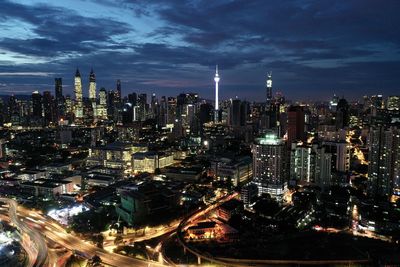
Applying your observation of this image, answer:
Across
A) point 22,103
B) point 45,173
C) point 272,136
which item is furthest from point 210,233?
point 22,103

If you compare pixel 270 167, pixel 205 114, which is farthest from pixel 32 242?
pixel 205 114

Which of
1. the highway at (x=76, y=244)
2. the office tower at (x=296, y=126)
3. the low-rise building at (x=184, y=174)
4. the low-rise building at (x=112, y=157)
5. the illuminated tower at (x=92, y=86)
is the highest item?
the illuminated tower at (x=92, y=86)

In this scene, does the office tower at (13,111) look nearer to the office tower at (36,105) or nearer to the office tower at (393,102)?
the office tower at (36,105)

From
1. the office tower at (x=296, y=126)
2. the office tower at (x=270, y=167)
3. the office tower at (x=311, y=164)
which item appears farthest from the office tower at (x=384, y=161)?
the office tower at (x=296, y=126)

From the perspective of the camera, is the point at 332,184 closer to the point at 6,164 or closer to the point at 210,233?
the point at 210,233

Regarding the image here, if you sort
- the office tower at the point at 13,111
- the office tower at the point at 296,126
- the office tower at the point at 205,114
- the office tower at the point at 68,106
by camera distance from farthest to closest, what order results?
the office tower at the point at 68,106
the office tower at the point at 13,111
the office tower at the point at 205,114
the office tower at the point at 296,126

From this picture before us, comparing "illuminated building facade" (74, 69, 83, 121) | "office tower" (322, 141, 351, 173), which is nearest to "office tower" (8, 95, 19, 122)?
"illuminated building facade" (74, 69, 83, 121)
